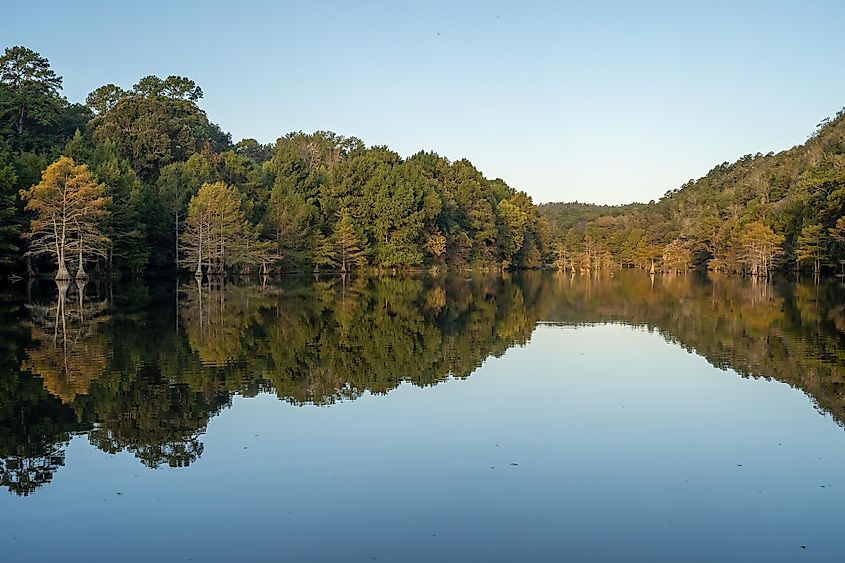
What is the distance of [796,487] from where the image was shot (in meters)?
7.37

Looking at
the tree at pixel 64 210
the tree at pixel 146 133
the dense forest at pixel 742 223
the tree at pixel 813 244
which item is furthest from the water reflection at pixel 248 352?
the tree at pixel 146 133

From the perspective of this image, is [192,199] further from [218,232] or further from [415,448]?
[415,448]

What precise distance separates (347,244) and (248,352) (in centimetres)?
5022

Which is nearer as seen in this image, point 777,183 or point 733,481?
point 733,481

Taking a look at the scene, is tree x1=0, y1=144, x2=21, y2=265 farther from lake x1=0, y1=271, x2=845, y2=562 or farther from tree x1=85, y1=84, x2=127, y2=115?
tree x1=85, y1=84, x2=127, y2=115

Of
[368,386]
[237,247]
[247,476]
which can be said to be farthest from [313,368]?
[237,247]

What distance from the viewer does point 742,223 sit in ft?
259

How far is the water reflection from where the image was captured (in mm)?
9594

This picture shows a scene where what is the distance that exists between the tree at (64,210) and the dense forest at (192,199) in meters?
0.09

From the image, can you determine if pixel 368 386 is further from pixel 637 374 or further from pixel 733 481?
→ pixel 733 481

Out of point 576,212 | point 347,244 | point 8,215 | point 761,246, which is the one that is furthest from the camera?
point 576,212

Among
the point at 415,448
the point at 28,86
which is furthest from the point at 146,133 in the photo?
the point at 415,448

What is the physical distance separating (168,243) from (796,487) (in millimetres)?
52896

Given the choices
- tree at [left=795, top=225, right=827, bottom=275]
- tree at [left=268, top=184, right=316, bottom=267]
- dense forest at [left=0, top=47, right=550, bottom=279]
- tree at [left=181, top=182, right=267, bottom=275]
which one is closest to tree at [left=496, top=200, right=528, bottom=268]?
dense forest at [left=0, top=47, right=550, bottom=279]
